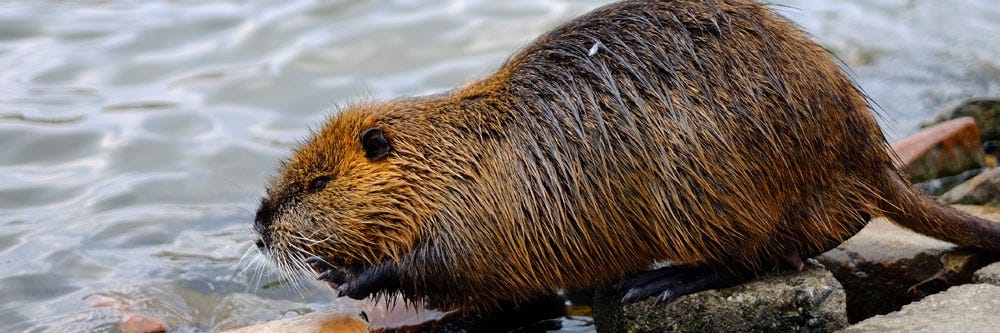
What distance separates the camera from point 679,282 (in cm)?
359

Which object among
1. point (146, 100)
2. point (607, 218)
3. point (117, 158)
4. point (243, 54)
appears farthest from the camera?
point (243, 54)

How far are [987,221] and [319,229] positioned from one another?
87.4 inches

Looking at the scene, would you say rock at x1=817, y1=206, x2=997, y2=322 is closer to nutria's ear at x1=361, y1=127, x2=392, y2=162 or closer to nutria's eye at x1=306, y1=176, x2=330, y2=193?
nutria's ear at x1=361, y1=127, x2=392, y2=162

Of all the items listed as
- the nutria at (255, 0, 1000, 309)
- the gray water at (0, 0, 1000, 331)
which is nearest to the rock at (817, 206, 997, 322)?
the nutria at (255, 0, 1000, 309)

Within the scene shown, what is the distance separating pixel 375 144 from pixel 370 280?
1.43 feet

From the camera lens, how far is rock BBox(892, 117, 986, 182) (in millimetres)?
5137

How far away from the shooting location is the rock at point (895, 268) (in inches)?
153

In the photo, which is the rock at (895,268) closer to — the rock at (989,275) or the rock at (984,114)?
the rock at (989,275)

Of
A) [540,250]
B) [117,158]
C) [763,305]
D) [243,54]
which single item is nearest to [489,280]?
[540,250]

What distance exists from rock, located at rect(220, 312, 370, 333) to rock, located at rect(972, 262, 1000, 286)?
196 cm

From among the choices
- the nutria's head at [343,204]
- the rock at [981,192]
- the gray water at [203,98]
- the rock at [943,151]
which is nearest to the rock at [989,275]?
the rock at [981,192]

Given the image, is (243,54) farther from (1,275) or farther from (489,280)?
(489,280)

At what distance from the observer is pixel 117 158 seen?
562 centimetres

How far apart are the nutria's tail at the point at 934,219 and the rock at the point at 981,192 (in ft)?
2.38
